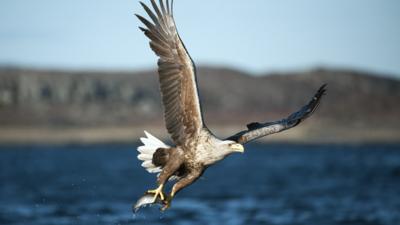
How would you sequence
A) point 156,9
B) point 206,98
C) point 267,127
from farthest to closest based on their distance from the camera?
point 206,98
point 267,127
point 156,9

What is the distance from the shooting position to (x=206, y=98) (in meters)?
112

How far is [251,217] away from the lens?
65.3 ft

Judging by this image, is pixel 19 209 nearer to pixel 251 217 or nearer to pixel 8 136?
pixel 251 217

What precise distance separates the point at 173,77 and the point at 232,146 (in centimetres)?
112

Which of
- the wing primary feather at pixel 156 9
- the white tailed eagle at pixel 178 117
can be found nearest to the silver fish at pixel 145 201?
the white tailed eagle at pixel 178 117

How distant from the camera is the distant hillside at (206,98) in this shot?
313 ft

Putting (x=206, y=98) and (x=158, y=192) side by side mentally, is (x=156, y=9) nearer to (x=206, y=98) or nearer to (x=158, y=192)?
(x=158, y=192)

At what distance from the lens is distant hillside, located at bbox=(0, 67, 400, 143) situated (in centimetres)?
9525

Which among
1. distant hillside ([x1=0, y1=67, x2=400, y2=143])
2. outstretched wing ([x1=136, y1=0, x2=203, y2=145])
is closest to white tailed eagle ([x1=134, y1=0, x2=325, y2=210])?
outstretched wing ([x1=136, y1=0, x2=203, y2=145])

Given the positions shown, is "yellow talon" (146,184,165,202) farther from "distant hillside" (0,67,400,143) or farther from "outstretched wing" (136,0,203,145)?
"distant hillside" (0,67,400,143)

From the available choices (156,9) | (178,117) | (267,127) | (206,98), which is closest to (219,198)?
(267,127)

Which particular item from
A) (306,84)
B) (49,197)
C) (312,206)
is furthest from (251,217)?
(306,84)

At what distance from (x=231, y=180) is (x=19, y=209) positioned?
51.3ft

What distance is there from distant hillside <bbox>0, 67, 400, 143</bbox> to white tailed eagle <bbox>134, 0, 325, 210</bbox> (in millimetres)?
79425
